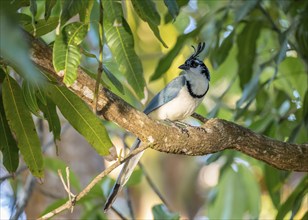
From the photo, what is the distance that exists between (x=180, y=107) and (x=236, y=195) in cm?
139

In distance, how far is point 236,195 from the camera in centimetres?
375

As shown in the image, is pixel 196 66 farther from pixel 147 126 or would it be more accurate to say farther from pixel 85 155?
pixel 85 155

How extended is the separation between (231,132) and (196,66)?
2.22 ft

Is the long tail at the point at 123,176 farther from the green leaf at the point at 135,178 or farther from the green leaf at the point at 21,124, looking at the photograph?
the green leaf at the point at 135,178

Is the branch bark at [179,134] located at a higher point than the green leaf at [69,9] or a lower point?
lower

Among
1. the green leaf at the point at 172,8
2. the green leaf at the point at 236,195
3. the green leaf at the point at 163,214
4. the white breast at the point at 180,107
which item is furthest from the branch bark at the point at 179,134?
the green leaf at the point at 236,195

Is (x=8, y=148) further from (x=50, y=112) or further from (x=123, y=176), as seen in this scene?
(x=123, y=176)

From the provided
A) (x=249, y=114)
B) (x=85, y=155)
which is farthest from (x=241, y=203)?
(x=85, y=155)

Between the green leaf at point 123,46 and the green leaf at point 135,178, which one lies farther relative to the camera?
the green leaf at point 135,178

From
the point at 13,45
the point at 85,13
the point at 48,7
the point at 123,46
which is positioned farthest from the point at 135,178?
the point at 13,45

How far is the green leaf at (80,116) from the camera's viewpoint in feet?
6.72

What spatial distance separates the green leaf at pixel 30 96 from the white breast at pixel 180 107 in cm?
69

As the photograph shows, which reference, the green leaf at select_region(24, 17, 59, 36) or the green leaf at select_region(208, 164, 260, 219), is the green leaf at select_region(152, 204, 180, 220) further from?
the green leaf at select_region(24, 17, 59, 36)

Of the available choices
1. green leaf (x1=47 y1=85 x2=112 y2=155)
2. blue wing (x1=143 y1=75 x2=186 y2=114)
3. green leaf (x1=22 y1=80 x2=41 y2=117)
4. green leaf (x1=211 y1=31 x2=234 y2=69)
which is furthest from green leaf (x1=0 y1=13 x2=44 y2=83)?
green leaf (x1=211 y1=31 x2=234 y2=69)
